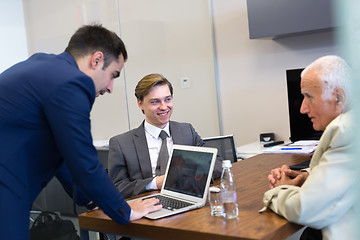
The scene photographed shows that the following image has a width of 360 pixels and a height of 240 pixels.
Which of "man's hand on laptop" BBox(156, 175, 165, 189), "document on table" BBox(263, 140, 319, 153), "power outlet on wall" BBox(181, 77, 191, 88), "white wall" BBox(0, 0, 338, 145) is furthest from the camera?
"power outlet on wall" BBox(181, 77, 191, 88)

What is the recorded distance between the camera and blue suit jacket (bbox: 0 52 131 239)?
1604 mm

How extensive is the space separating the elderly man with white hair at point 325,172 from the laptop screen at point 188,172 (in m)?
0.34

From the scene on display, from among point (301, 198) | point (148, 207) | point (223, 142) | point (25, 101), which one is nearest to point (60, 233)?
point (223, 142)

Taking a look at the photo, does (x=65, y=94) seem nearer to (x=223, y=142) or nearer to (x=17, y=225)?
(x=17, y=225)

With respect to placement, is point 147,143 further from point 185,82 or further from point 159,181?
point 185,82

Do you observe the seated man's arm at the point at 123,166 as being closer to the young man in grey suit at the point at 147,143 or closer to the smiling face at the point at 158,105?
the young man in grey suit at the point at 147,143

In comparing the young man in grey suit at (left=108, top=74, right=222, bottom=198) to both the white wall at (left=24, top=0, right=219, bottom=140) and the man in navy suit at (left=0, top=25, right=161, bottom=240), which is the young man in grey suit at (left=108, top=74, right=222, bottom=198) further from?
the white wall at (left=24, top=0, right=219, bottom=140)

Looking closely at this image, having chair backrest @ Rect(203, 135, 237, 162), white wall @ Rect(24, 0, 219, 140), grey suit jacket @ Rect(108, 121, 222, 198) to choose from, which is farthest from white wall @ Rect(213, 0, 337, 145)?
grey suit jacket @ Rect(108, 121, 222, 198)

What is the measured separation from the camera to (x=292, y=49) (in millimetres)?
4086

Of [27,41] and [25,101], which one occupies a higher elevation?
[27,41]

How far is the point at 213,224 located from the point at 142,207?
37 cm

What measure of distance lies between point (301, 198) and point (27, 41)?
3558 mm

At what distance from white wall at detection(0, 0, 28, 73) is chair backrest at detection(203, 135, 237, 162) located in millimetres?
2045

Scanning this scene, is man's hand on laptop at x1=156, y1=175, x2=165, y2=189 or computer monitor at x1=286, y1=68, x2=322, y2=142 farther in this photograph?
computer monitor at x1=286, y1=68, x2=322, y2=142
